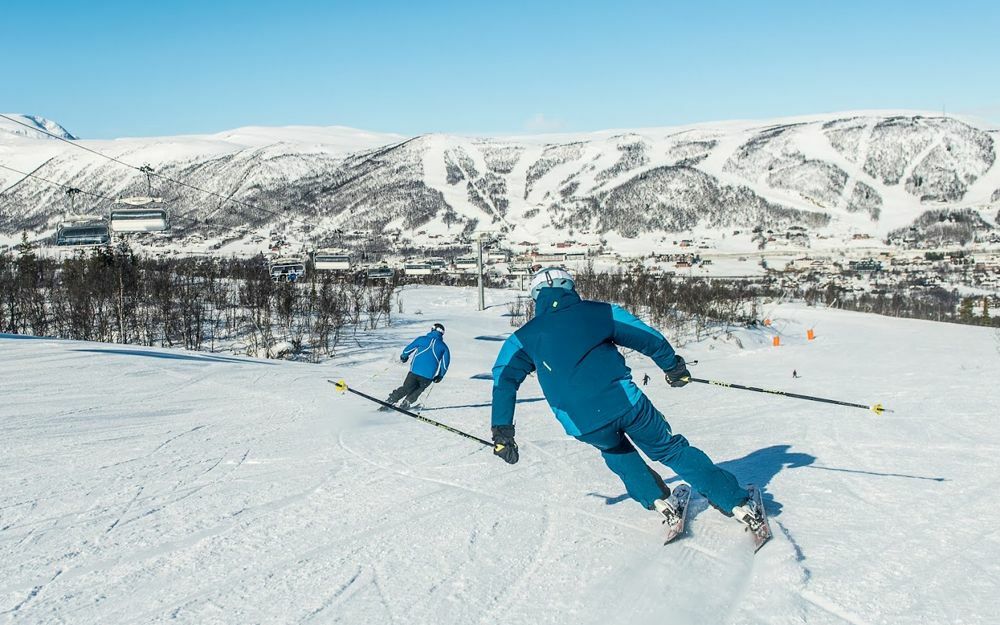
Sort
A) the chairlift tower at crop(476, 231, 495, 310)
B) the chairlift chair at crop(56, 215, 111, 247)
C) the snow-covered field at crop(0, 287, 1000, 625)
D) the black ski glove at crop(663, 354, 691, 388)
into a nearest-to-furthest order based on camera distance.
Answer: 1. the snow-covered field at crop(0, 287, 1000, 625)
2. the black ski glove at crop(663, 354, 691, 388)
3. the chairlift chair at crop(56, 215, 111, 247)
4. the chairlift tower at crop(476, 231, 495, 310)

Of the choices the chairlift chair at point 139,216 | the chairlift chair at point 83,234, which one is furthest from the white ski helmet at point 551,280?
the chairlift chair at point 83,234

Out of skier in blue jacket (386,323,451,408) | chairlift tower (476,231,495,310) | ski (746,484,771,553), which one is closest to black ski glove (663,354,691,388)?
Answer: ski (746,484,771,553)

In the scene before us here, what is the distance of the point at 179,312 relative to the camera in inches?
1176

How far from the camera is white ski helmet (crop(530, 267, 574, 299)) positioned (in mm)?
4344

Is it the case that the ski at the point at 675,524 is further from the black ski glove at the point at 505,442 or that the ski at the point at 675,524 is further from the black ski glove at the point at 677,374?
the black ski glove at the point at 505,442

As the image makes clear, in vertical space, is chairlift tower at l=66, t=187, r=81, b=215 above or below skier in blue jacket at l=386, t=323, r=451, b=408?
above

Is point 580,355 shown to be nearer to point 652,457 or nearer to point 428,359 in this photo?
point 652,457

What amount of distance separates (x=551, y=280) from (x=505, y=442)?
3.36ft

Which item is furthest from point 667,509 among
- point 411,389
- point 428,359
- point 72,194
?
point 72,194

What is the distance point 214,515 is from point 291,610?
166cm

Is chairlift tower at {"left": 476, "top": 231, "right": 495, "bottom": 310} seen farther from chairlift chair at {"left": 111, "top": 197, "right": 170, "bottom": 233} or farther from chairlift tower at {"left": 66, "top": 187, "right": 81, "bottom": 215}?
chairlift tower at {"left": 66, "top": 187, "right": 81, "bottom": 215}

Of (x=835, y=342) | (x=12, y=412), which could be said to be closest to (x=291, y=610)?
(x=12, y=412)

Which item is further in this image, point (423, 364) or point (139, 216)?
point (139, 216)

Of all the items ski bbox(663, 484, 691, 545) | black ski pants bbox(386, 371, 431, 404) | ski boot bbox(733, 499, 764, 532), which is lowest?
black ski pants bbox(386, 371, 431, 404)
